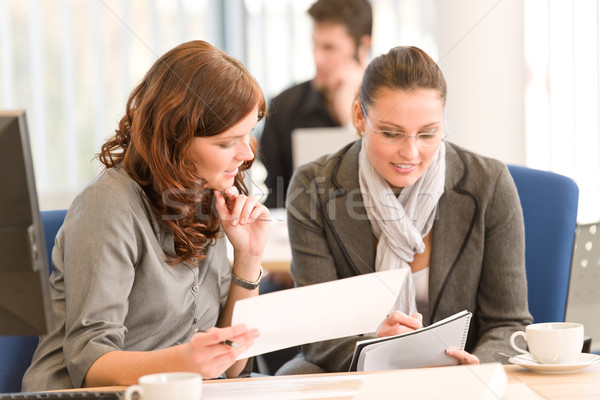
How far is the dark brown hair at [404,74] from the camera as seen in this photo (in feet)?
5.36

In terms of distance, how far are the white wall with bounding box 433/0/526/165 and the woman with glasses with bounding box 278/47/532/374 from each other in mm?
2400

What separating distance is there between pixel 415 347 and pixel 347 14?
2.53 metres

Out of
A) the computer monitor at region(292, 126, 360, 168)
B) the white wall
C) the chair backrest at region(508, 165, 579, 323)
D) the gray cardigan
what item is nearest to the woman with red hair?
the gray cardigan

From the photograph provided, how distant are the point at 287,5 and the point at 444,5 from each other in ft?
3.03

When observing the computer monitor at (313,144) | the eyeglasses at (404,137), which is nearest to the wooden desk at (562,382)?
the eyeglasses at (404,137)

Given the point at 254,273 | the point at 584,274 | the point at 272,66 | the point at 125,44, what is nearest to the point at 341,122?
the point at 272,66

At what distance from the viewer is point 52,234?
147cm

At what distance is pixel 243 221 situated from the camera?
149 cm

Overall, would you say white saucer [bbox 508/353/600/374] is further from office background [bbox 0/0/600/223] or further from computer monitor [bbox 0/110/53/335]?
office background [bbox 0/0/600/223]

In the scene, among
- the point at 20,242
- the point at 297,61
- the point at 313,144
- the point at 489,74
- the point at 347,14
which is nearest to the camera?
the point at 20,242

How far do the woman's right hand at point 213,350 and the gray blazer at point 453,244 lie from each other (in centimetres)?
51

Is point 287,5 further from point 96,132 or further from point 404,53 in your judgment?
point 404,53

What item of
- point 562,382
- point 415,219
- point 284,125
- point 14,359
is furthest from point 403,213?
point 284,125

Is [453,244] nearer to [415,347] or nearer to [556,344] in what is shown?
[415,347]
